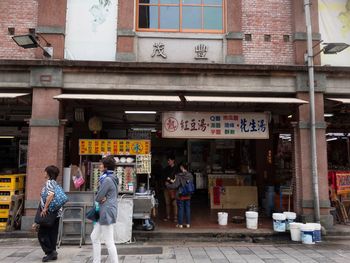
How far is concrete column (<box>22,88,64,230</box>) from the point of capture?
9703 mm

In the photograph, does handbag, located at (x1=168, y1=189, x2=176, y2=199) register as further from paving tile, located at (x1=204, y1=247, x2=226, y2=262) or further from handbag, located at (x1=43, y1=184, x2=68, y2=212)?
handbag, located at (x1=43, y1=184, x2=68, y2=212)

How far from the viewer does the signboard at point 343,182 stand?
11344 mm

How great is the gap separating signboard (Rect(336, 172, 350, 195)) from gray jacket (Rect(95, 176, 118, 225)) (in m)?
7.84

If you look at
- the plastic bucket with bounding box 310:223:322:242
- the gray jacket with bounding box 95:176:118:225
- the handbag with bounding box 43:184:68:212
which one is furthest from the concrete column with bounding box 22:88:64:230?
the plastic bucket with bounding box 310:223:322:242

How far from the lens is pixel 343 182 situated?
11.5m

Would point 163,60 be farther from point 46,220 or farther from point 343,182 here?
point 343,182

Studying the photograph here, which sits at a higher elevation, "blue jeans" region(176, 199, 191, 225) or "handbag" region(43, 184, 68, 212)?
"handbag" region(43, 184, 68, 212)

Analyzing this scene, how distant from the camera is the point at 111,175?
6715 millimetres

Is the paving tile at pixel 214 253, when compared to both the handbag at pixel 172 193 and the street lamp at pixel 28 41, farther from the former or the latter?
the street lamp at pixel 28 41

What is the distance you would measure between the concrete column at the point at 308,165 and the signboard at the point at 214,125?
1.05 metres

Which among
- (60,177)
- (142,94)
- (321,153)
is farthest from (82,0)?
(321,153)

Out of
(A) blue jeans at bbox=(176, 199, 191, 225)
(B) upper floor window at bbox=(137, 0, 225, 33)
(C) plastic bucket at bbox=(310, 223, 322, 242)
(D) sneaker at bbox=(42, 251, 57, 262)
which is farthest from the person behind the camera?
(B) upper floor window at bbox=(137, 0, 225, 33)

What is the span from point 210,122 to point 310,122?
9.40 feet

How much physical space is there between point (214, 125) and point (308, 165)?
2920 mm
